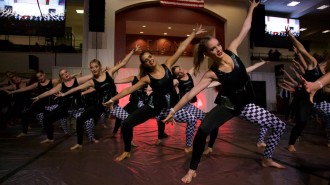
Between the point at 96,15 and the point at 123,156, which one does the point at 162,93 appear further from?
the point at 96,15

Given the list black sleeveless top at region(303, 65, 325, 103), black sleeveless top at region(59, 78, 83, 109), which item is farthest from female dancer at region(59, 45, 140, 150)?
black sleeveless top at region(303, 65, 325, 103)

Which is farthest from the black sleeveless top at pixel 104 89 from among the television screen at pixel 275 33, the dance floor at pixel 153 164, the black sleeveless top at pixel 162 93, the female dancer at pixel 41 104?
the television screen at pixel 275 33

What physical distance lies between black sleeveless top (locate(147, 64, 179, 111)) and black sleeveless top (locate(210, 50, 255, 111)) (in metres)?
0.83

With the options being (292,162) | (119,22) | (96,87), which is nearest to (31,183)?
(96,87)

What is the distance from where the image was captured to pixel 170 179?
249 cm

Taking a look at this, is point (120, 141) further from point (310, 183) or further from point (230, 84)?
point (310, 183)

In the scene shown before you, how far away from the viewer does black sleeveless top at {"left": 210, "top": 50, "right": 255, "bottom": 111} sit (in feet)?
8.31

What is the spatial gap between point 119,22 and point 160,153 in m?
7.86

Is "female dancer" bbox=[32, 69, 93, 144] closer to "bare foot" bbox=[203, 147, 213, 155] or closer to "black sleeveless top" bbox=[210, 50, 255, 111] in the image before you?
"bare foot" bbox=[203, 147, 213, 155]

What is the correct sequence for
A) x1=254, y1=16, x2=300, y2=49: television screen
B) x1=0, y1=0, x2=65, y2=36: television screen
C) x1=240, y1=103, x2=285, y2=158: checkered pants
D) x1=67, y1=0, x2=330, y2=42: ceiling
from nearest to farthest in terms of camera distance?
1. x1=240, y1=103, x2=285, y2=158: checkered pants
2. x1=0, y1=0, x2=65, y2=36: television screen
3. x1=254, y1=16, x2=300, y2=49: television screen
4. x1=67, y1=0, x2=330, y2=42: ceiling

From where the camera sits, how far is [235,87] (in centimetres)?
259

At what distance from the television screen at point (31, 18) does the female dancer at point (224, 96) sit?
738 cm

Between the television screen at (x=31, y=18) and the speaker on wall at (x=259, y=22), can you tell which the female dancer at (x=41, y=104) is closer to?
the television screen at (x=31, y=18)

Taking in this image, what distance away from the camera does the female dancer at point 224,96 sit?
96.7 inches
